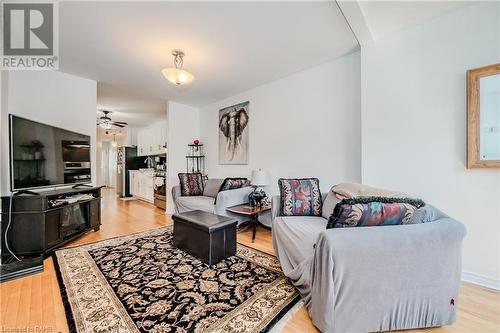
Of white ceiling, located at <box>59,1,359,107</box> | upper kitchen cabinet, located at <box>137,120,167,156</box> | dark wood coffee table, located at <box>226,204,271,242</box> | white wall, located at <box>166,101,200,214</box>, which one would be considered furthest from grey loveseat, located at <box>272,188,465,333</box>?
upper kitchen cabinet, located at <box>137,120,167,156</box>

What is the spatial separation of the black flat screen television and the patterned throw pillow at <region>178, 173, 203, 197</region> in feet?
4.92

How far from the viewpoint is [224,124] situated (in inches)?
175

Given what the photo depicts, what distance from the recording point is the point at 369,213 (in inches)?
48.2

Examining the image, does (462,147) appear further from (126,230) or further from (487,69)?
(126,230)

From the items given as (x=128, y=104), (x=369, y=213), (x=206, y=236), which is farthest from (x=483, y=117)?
(x=128, y=104)

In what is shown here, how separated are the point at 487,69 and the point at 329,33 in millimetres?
1422

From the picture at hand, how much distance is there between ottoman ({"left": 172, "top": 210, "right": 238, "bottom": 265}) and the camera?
2119 millimetres

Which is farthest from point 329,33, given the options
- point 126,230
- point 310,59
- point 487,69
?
point 126,230

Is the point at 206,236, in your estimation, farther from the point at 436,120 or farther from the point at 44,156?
the point at 436,120

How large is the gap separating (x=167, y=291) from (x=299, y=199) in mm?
1646

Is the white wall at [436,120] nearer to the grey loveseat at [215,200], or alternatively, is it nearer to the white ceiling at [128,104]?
the grey loveseat at [215,200]

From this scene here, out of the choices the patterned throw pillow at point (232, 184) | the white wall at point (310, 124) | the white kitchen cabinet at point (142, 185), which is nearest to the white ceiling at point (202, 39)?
the white wall at point (310, 124)

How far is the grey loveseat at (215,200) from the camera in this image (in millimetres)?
3164

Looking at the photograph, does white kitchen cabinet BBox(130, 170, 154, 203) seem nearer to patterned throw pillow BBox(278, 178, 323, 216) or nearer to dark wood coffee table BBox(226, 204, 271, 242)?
dark wood coffee table BBox(226, 204, 271, 242)
